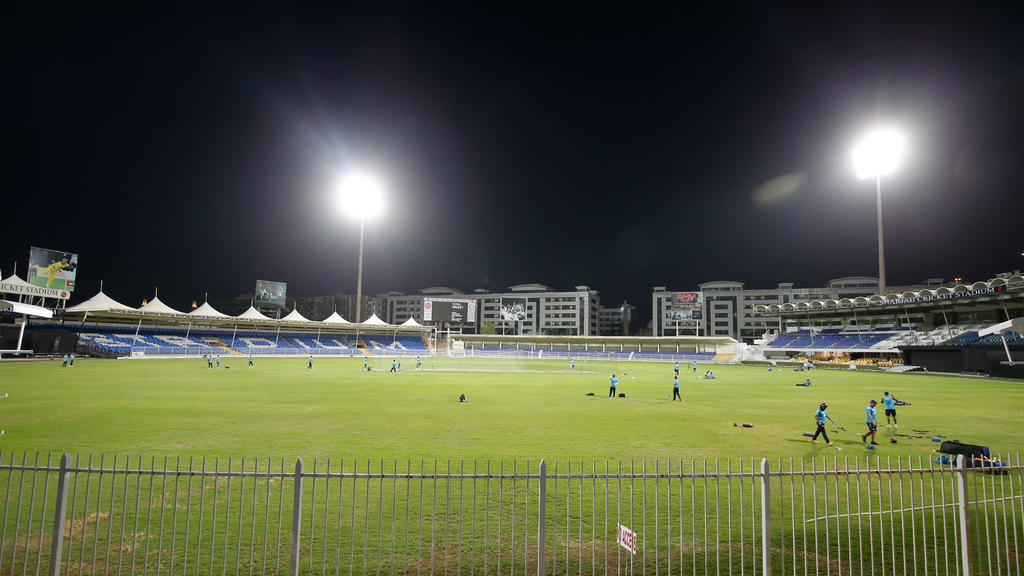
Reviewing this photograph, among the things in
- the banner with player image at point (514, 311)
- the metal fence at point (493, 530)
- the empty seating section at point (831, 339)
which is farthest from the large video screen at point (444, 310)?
the metal fence at point (493, 530)

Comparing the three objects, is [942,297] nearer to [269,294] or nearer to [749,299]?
[749,299]

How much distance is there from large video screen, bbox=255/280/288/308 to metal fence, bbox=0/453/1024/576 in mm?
83250

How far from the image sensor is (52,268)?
2111 inches


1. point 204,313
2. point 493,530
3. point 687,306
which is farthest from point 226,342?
point 493,530

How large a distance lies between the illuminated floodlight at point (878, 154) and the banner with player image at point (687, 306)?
37.1 metres

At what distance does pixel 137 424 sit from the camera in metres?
15.4

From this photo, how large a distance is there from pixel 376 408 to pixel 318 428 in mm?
4929

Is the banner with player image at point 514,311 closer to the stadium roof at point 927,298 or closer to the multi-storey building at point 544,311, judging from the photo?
the multi-storey building at point 544,311

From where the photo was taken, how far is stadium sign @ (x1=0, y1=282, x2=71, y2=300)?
163ft

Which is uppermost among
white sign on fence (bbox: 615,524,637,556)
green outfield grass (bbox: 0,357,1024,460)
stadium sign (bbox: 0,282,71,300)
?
stadium sign (bbox: 0,282,71,300)

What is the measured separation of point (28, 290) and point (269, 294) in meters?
36.7

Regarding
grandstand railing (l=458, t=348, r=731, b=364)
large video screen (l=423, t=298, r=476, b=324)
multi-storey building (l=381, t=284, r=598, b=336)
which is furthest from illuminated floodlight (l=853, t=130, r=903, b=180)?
multi-storey building (l=381, t=284, r=598, b=336)

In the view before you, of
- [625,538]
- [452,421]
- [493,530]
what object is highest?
[625,538]

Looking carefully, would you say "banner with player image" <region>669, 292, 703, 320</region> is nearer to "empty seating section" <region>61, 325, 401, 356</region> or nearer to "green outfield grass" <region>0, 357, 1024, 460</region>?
"empty seating section" <region>61, 325, 401, 356</region>
